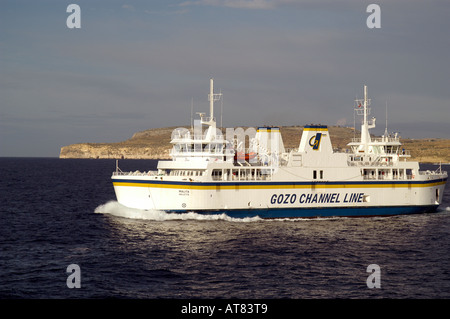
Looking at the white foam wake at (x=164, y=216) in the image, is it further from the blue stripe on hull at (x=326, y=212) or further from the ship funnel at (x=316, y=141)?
the ship funnel at (x=316, y=141)

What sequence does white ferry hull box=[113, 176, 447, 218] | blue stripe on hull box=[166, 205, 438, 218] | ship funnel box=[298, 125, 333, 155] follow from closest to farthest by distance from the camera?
white ferry hull box=[113, 176, 447, 218] < blue stripe on hull box=[166, 205, 438, 218] < ship funnel box=[298, 125, 333, 155]

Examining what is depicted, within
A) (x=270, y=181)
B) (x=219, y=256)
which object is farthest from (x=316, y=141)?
(x=219, y=256)

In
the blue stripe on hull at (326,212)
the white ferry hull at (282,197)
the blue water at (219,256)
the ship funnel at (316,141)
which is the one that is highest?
the ship funnel at (316,141)

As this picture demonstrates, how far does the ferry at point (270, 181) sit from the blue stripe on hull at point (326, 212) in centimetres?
9

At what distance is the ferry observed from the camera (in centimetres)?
4044

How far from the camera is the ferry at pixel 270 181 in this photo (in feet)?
133

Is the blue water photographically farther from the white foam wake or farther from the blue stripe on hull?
the blue stripe on hull

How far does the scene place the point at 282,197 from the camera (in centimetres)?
4238

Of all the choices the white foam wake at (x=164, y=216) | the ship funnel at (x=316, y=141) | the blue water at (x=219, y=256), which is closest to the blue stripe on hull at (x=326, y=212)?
the white foam wake at (x=164, y=216)

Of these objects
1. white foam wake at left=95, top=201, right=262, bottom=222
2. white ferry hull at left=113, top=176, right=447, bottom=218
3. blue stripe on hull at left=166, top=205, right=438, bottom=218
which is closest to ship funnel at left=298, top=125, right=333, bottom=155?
white ferry hull at left=113, top=176, right=447, bottom=218

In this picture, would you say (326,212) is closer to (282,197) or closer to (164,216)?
(282,197)

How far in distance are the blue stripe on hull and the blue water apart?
0.60 meters
